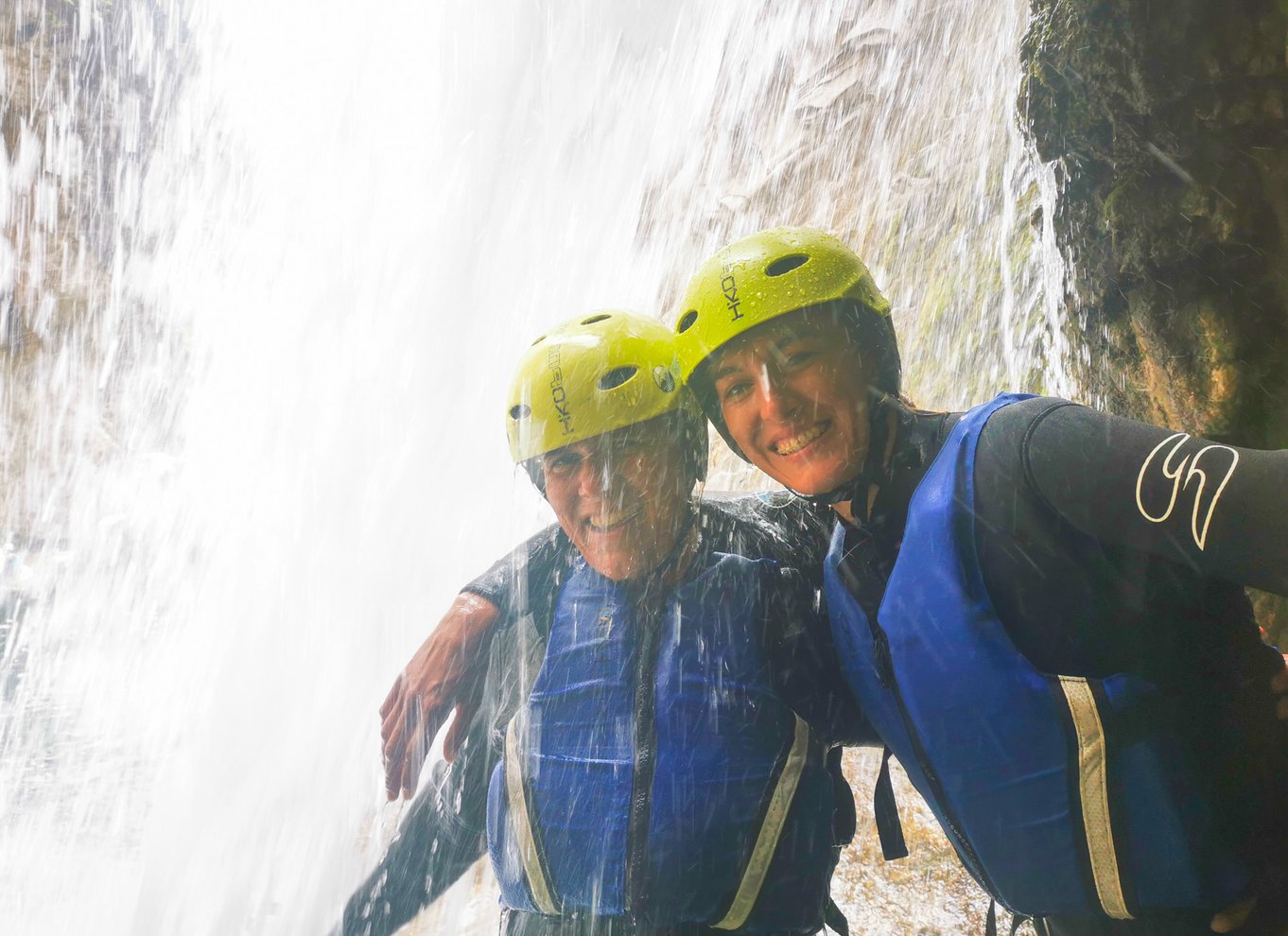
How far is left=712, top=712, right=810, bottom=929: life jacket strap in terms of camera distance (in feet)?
6.66

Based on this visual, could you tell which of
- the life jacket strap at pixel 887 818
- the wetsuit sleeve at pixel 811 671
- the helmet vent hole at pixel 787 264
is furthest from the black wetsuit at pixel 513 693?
the helmet vent hole at pixel 787 264

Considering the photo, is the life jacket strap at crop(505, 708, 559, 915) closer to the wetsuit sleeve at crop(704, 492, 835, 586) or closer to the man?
the man

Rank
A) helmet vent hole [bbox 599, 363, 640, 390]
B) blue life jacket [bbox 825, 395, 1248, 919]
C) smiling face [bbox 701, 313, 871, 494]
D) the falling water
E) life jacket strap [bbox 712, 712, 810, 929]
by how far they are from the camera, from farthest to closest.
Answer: the falling water < helmet vent hole [bbox 599, 363, 640, 390] < smiling face [bbox 701, 313, 871, 494] < life jacket strap [bbox 712, 712, 810, 929] < blue life jacket [bbox 825, 395, 1248, 919]

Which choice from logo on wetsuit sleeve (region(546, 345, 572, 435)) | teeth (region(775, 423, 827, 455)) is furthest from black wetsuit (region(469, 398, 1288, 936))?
logo on wetsuit sleeve (region(546, 345, 572, 435))

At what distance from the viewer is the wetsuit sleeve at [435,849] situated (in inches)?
95.7

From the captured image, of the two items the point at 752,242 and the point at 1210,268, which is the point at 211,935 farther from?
the point at 1210,268

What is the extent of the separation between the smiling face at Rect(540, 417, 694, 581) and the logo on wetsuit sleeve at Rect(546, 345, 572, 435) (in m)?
0.08

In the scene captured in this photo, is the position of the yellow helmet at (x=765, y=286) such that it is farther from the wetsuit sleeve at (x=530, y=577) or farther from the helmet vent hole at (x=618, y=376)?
the wetsuit sleeve at (x=530, y=577)

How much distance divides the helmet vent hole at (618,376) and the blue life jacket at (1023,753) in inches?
39.8

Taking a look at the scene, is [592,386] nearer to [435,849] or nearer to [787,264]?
[787,264]

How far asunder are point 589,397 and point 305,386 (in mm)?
11996

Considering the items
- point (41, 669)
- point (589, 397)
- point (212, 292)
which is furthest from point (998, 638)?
point (212, 292)

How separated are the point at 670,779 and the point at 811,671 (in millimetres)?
522

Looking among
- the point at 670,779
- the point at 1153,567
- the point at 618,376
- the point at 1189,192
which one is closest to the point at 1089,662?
the point at 1153,567
